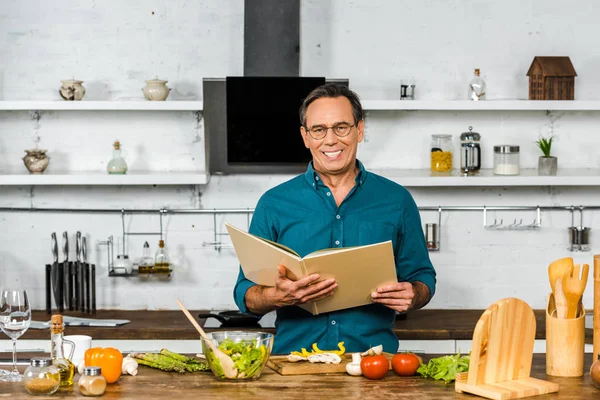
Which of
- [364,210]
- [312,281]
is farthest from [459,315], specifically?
[312,281]

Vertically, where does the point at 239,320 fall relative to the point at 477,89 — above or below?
below

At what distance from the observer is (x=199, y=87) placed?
472 cm

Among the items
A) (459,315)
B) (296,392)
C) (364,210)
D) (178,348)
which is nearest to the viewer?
(296,392)

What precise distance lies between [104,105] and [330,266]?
7.62 feet

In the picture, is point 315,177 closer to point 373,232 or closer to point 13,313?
point 373,232

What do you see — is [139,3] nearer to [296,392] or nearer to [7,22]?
[7,22]

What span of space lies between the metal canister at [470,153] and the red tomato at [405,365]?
2.33 meters

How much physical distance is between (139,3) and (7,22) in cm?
75

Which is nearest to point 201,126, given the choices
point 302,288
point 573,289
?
point 302,288

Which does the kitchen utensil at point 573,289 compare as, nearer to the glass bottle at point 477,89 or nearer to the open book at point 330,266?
the open book at point 330,266

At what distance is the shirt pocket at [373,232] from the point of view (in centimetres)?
295

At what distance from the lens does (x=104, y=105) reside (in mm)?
4453

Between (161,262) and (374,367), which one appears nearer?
(374,367)

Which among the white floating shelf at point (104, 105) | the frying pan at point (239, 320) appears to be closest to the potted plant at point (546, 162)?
the frying pan at point (239, 320)
